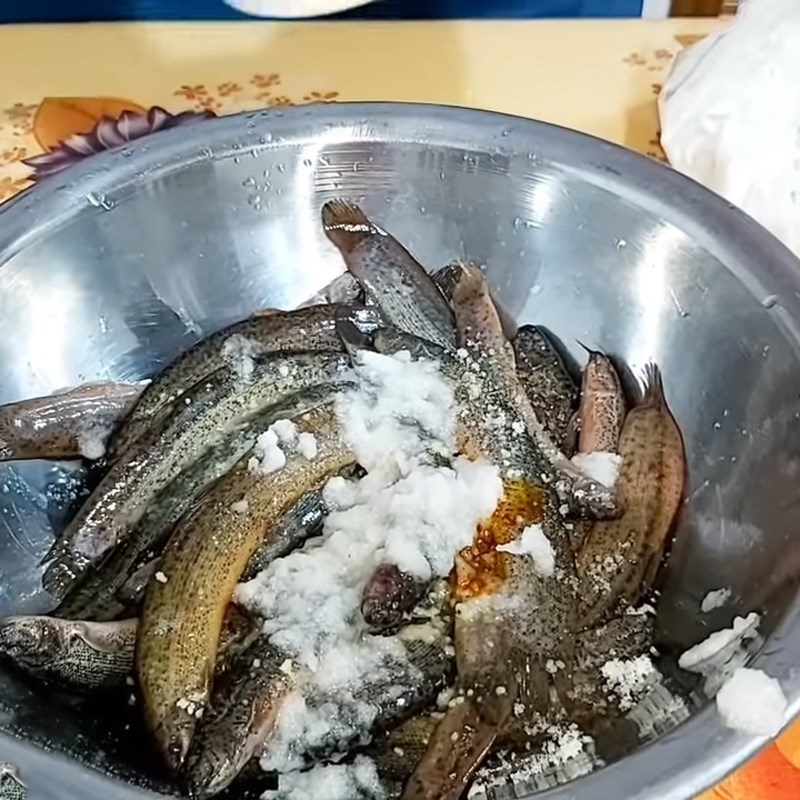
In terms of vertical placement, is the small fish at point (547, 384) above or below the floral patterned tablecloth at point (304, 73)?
below

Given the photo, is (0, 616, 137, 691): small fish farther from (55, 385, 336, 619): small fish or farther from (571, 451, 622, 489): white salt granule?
(571, 451, 622, 489): white salt granule

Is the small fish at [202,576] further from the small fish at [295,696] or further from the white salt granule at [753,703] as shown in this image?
the white salt granule at [753,703]

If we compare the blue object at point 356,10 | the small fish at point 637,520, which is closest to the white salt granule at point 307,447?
the small fish at point 637,520

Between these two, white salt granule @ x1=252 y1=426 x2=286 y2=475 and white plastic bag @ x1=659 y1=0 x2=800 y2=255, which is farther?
white plastic bag @ x1=659 y1=0 x2=800 y2=255

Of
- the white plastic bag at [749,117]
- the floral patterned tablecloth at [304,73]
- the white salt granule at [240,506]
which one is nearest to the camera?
the white salt granule at [240,506]

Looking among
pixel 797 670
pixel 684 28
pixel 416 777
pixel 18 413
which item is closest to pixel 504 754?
pixel 416 777

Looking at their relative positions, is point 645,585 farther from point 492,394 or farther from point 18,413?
point 18,413

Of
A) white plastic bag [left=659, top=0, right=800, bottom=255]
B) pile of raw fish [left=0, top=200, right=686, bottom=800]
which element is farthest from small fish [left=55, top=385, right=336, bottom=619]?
white plastic bag [left=659, top=0, right=800, bottom=255]
